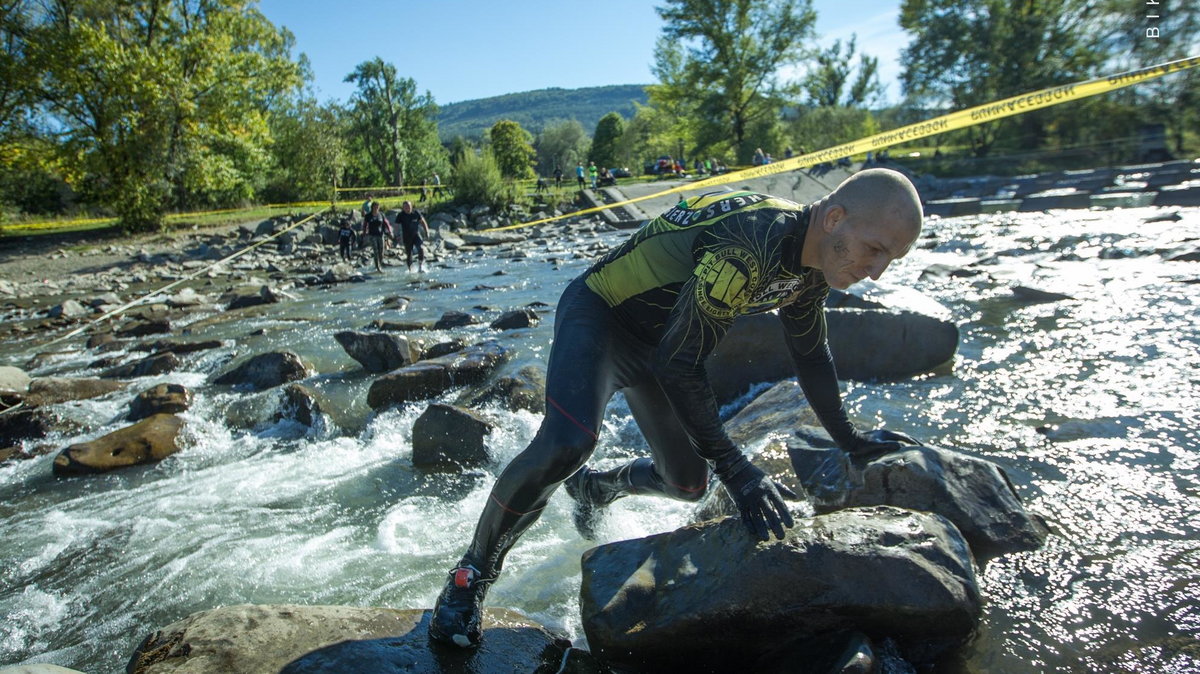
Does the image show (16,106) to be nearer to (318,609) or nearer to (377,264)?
(377,264)

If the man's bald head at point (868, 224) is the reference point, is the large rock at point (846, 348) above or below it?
below

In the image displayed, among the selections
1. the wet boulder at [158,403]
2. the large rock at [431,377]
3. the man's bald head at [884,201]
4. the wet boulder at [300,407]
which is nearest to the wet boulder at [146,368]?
the wet boulder at [158,403]

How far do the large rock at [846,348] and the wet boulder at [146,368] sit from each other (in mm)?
7061

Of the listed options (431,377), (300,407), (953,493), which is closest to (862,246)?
(953,493)

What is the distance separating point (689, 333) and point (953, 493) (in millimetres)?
1587

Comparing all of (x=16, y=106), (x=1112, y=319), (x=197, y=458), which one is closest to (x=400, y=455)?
(x=197, y=458)

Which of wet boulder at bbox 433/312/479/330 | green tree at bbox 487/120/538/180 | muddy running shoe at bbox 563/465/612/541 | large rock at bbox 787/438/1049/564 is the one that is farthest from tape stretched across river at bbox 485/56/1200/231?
green tree at bbox 487/120/538/180

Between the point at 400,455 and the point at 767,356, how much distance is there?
10.8 feet

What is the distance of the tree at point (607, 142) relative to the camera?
83.2 meters

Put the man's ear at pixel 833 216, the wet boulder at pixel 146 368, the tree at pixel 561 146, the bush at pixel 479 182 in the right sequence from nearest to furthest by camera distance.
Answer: the man's ear at pixel 833 216, the wet boulder at pixel 146 368, the bush at pixel 479 182, the tree at pixel 561 146

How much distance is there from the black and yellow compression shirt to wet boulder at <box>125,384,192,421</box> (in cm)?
596

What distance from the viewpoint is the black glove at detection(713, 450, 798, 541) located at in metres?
2.72

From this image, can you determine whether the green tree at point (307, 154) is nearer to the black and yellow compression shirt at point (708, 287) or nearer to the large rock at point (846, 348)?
the large rock at point (846, 348)

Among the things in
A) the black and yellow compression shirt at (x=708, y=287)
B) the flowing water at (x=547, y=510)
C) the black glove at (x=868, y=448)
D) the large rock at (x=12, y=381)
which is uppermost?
the black and yellow compression shirt at (x=708, y=287)
